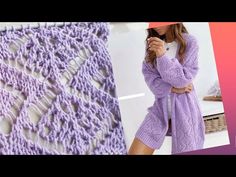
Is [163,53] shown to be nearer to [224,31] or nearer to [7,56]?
[224,31]

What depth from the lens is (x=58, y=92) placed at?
3.00 ft

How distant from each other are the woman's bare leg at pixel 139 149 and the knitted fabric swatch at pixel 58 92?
0.02 m

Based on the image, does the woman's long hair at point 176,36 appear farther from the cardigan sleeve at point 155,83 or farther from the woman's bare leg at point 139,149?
the woman's bare leg at point 139,149

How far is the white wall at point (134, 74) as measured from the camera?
0.93 meters

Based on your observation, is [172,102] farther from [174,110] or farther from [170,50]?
[170,50]

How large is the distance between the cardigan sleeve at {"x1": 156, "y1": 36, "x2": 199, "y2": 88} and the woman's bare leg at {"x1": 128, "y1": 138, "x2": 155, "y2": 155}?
0.55 ft

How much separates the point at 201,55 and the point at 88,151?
372 millimetres

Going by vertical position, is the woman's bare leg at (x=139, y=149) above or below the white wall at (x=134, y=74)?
below

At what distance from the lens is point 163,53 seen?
0.93 metres

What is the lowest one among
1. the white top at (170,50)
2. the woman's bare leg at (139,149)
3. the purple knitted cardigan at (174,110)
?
the woman's bare leg at (139,149)

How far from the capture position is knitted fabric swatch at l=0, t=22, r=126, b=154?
887 millimetres

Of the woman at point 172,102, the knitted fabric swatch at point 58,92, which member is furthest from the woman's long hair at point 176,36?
the knitted fabric swatch at point 58,92

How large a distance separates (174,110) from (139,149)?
0.13m
